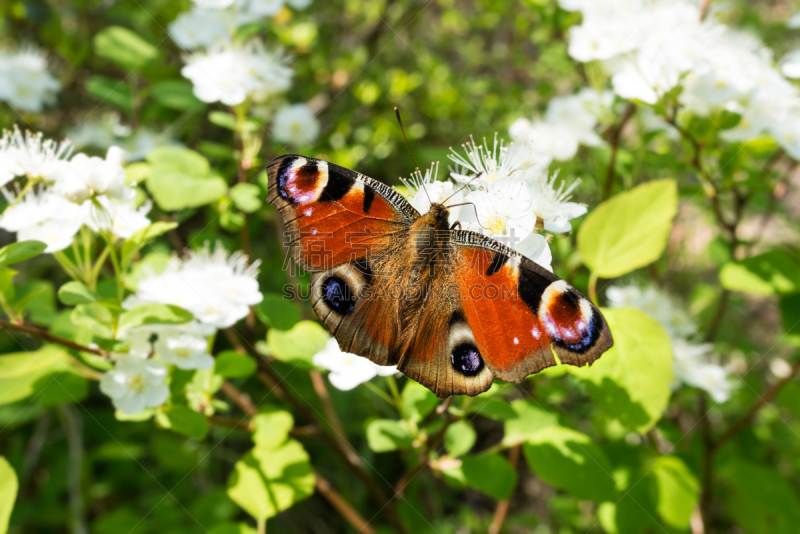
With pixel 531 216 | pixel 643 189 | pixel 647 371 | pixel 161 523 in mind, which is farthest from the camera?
pixel 161 523

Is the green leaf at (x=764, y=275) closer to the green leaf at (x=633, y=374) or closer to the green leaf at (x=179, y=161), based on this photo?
the green leaf at (x=633, y=374)

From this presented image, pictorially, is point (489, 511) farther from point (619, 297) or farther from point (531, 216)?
point (531, 216)

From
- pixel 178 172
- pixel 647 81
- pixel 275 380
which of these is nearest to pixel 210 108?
pixel 178 172

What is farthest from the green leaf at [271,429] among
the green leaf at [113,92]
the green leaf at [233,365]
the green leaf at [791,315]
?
the green leaf at [791,315]

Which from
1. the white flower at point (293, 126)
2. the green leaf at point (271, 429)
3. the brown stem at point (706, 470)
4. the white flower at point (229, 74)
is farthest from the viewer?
the white flower at point (293, 126)

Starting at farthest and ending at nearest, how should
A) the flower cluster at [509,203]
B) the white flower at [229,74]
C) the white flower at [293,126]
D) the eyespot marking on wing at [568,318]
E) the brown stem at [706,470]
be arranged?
the white flower at [293,126] → the brown stem at [706,470] → the white flower at [229,74] → the flower cluster at [509,203] → the eyespot marking on wing at [568,318]

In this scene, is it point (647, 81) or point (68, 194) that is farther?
point (647, 81)

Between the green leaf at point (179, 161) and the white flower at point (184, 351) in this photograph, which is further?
the green leaf at point (179, 161)

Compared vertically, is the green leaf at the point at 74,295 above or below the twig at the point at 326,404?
above
